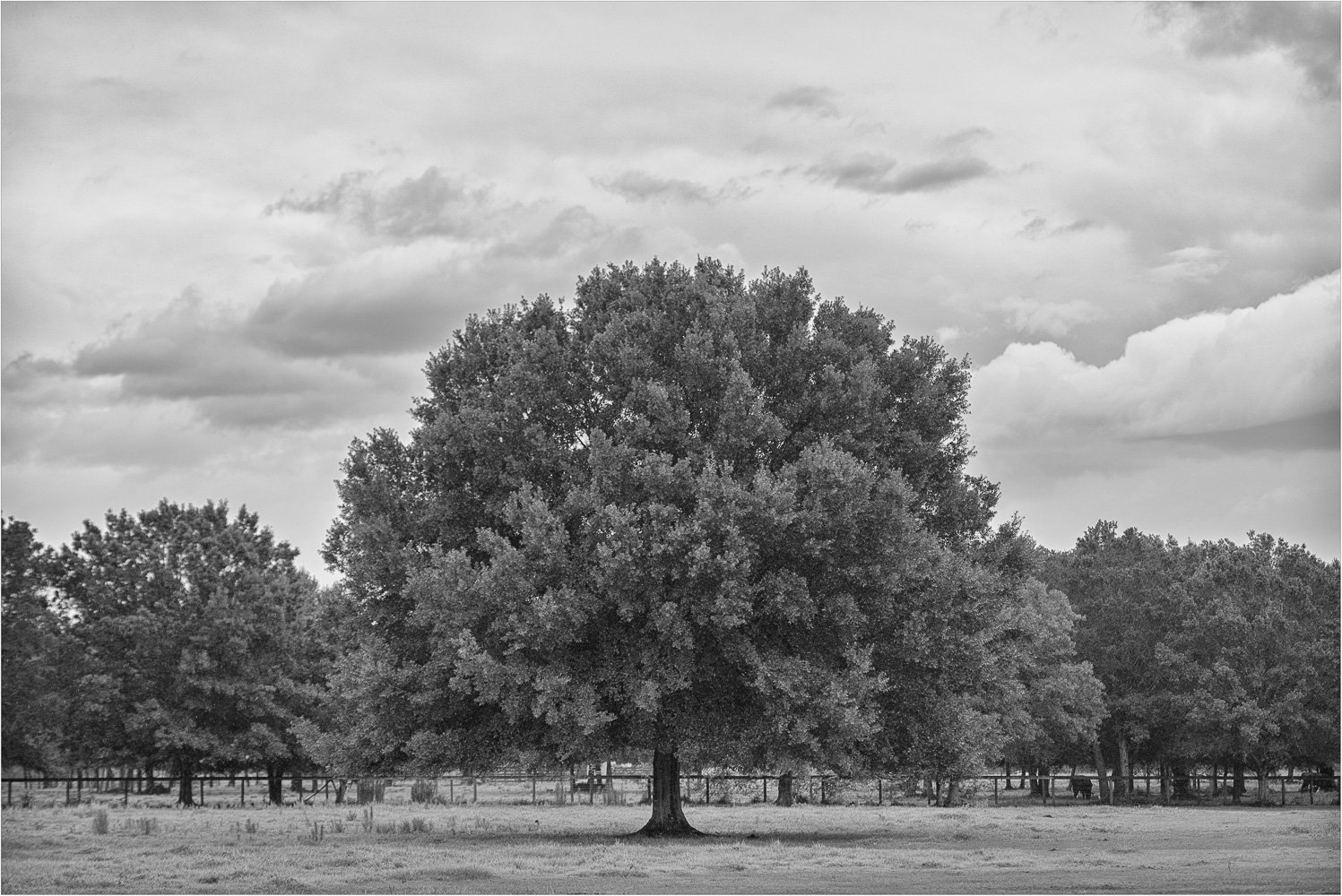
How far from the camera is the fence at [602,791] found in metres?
62.8

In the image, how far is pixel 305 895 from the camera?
22.6m

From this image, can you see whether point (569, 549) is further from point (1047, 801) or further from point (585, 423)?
point (1047, 801)

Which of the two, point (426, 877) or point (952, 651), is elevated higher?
point (952, 651)

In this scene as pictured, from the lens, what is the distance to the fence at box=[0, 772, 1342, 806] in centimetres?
6278

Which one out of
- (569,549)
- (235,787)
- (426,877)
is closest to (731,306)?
(569,549)

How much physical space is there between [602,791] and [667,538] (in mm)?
42229

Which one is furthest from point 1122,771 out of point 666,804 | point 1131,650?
point 666,804

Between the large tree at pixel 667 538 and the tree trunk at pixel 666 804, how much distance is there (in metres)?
0.08

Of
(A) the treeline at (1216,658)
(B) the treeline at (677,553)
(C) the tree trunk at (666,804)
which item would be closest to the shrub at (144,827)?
(B) the treeline at (677,553)

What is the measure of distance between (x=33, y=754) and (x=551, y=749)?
1484 inches

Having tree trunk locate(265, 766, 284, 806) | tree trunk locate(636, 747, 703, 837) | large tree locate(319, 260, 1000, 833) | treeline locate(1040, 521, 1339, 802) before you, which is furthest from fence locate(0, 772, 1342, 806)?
large tree locate(319, 260, 1000, 833)

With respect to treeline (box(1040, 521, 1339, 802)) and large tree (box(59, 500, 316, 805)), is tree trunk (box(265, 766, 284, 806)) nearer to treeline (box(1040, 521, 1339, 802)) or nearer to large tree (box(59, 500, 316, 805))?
large tree (box(59, 500, 316, 805))

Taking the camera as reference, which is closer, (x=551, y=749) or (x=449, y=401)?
(x=551, y=749)

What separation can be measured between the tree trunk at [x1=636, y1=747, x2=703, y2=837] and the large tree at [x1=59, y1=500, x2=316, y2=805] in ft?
97.9
